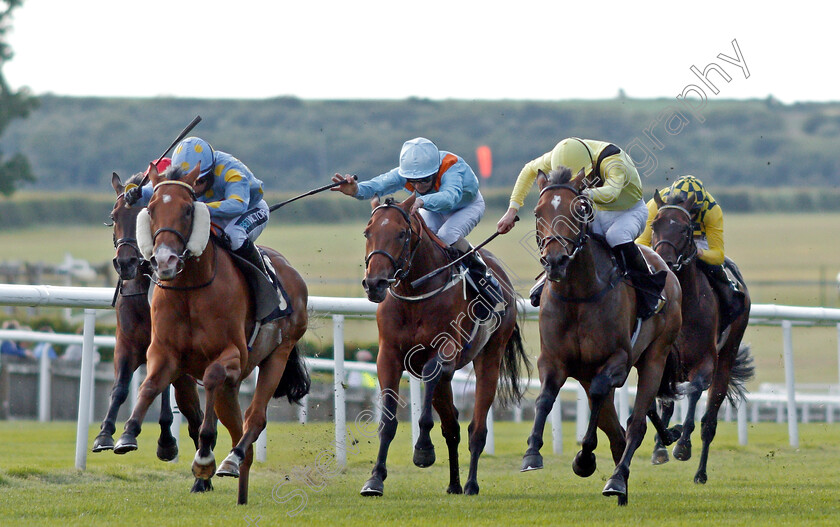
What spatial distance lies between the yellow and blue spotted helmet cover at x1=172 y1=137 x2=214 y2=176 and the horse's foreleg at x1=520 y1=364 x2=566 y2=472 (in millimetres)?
2025

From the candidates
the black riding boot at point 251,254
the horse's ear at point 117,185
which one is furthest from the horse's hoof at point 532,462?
the horse's ear at point 117,185

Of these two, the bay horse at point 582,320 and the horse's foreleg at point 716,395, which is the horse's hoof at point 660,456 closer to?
the horse's foreleg at point 716,395

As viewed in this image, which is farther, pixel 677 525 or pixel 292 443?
pixel 292 443

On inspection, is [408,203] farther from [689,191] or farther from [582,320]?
[689,191]

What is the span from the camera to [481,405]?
7059 millimetres

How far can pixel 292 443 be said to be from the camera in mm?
8148

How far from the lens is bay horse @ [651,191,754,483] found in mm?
7840

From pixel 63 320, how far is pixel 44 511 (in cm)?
1522

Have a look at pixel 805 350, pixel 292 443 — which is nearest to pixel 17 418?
pixel 292 443

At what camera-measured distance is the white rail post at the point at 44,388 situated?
12.5 m

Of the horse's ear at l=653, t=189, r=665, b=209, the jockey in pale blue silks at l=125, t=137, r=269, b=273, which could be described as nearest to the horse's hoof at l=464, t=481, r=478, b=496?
the jockey in pale blue silks at l=125, t=137, r=269, b=273

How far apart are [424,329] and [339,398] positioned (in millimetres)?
1517

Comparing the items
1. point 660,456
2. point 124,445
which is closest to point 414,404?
point 660,456

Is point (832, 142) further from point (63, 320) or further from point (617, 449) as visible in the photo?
point (617, 449)
